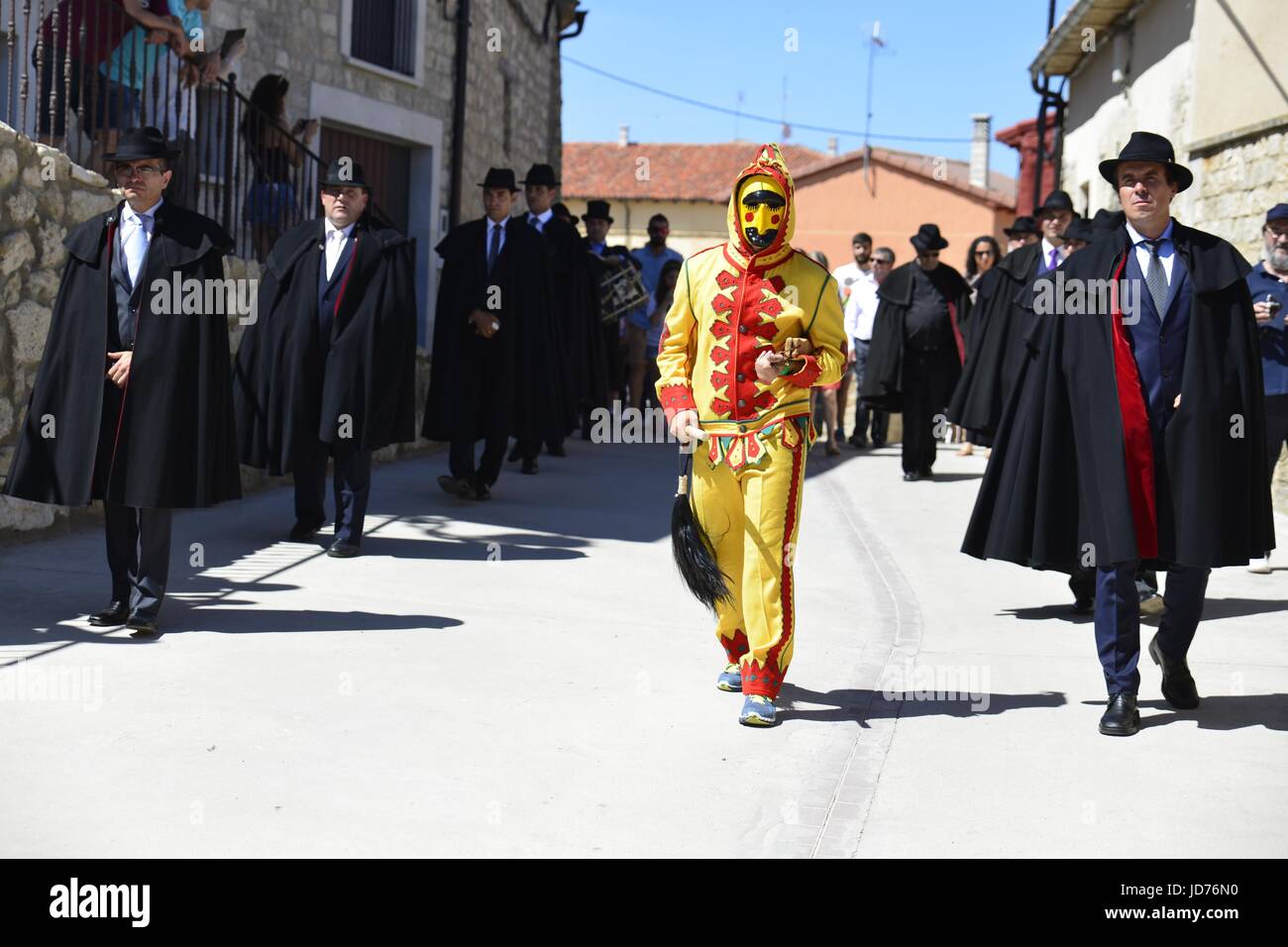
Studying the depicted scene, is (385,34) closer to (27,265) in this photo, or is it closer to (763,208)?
(27,265)

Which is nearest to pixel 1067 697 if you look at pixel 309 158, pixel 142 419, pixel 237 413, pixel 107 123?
pixel 142 419

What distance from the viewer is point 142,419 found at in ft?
22.3

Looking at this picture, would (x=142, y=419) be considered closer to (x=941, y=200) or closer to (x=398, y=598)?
(x=398, y=598)

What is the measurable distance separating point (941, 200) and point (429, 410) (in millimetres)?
44959

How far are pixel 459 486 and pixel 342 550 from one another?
241 centimetres

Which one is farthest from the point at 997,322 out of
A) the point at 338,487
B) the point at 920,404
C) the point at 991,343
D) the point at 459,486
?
the point at 338,487

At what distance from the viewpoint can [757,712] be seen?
5801mm

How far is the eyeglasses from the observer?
22.4ft

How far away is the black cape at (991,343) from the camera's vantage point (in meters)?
10.8

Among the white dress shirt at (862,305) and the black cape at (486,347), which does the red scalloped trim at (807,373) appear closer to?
the black cape at (486,347)

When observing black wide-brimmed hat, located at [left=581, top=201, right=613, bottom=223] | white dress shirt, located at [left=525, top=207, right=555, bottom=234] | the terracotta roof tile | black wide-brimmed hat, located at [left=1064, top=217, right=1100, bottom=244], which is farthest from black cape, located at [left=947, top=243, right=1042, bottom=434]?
the terracotta roof tile

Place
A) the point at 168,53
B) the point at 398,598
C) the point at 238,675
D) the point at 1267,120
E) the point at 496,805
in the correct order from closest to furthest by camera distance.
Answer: the point at 496,805, the point at 238,675, the point at 398,598, the point at 168,53, the point at 1267,120

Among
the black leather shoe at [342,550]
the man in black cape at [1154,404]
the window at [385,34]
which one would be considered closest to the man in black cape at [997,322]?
the black leather shoe at [342,550]

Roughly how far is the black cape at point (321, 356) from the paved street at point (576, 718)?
627 millimetres
